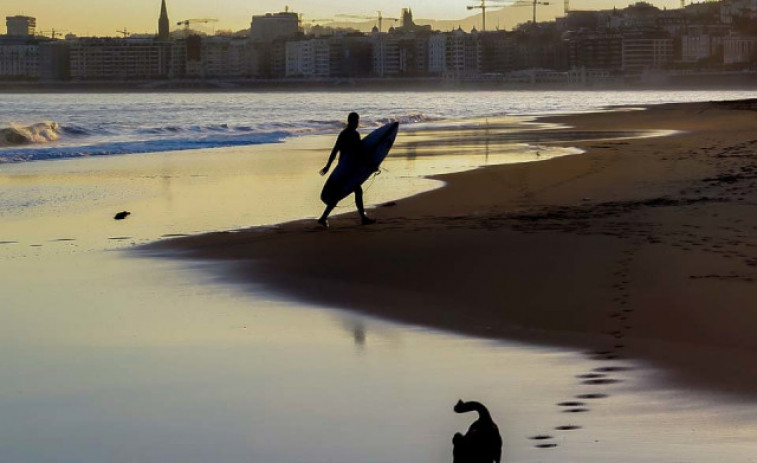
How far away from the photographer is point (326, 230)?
41.2ft

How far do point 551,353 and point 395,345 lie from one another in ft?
2.78

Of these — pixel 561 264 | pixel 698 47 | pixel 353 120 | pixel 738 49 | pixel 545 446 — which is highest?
pixel 698 47

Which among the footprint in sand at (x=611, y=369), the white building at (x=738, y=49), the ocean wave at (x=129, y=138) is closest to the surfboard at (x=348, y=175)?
the footprint in sand at (x=611, y=369)

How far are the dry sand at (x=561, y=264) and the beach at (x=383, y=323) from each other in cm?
3

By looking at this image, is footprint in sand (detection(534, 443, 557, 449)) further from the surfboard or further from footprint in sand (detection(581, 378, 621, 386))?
the surfboard

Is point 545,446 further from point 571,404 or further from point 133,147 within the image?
point 133,147

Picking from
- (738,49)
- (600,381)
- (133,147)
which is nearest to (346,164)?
(600,381)

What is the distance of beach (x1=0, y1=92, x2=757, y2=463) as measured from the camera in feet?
16.7

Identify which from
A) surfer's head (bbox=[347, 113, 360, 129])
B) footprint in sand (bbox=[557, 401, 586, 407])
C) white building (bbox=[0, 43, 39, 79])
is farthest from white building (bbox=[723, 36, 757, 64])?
footprint in sand (bbox=[557, 401, 586, 407])

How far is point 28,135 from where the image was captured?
35000 mm

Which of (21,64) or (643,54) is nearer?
(643,54)

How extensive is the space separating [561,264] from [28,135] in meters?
27.7

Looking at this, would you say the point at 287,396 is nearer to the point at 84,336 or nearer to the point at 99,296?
the point at 84,336

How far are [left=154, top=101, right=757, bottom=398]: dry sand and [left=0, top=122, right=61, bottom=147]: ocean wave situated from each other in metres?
20.0
